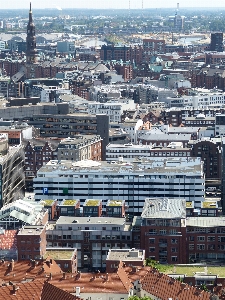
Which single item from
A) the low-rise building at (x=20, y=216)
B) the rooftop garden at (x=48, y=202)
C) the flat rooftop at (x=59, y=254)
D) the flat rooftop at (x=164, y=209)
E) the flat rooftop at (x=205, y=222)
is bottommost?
the flat rooftop at (x=59, y=254)

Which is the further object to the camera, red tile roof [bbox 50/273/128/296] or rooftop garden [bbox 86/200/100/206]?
rooftop garden [bbox 86/200/100/206]

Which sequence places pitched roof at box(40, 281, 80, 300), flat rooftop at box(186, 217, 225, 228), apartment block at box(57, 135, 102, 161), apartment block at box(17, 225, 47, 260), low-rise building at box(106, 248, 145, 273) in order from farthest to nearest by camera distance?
apartment block at box(57, 135, 102, 161)
flat rooftop at box(186, 217, 225, 228)
apartment block at box(17, 225, 47, 260)
low-rise building at box(106, 248, 145, 273)
pitched roof at box(40, 281, 80, 300)

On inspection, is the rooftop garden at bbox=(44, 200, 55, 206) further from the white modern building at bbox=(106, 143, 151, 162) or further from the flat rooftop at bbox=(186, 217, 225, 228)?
the white modern building at bbox=(106, 143, 151, 162)

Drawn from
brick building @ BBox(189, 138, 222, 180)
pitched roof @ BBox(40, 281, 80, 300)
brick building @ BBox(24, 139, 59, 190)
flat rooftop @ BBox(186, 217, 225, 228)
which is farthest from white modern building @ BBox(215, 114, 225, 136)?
pitched roof @ BBox(40, 281, 80, 300)

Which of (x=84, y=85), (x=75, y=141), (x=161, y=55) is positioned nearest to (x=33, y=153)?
(x=75, y=141)

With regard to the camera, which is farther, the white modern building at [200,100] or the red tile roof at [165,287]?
the white modern building at [200,100]

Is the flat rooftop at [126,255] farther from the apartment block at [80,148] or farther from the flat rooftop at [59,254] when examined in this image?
the apartment block at [80,148]

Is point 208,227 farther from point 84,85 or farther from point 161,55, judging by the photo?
point 161,55

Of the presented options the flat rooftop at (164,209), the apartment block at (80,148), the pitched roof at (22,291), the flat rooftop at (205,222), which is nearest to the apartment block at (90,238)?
the flat rooftop at (164,209)
